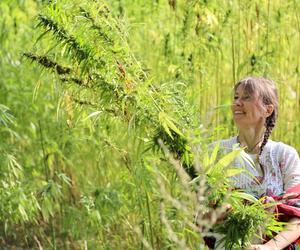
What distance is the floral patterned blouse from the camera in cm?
261

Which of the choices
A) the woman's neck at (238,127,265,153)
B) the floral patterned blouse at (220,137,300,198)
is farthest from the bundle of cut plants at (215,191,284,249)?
the woman's neck at (238,127,265,153)

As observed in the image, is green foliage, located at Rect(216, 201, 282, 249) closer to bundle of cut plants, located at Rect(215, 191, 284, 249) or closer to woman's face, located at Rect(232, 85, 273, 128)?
bundle of cut plants, located at Rect(215, 191, 284, 249)

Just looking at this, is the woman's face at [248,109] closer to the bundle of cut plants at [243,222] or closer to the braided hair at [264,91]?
the braided hair at [264,91]

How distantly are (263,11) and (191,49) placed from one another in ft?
1.23

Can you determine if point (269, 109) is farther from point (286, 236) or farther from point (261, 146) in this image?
point (286, 236)

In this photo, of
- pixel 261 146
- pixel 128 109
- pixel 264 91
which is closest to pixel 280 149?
pixel 261 146

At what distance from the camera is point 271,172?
8.70ft

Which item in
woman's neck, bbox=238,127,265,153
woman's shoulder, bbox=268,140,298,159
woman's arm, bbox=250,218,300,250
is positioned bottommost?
woman's arm, bbox=250,218,300,250

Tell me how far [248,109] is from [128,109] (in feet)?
1.38

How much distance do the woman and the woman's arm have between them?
0.14m

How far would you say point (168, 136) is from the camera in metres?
2.36

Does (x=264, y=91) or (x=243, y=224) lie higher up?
(x=264, y=91)

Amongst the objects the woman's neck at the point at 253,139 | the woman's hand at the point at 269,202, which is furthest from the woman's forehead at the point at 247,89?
the woman's hand at the point at 269,202

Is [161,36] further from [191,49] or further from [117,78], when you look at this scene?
[117,78]
